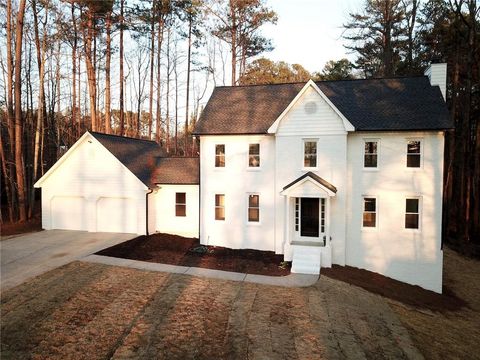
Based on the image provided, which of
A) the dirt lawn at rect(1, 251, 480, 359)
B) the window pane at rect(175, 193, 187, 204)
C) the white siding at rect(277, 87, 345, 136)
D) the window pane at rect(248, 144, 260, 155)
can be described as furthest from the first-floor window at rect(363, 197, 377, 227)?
the window pane at rect(175, 193, 187, 204)

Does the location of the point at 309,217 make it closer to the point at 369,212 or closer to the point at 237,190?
the point at 369,212

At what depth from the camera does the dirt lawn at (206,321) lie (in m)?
7.55

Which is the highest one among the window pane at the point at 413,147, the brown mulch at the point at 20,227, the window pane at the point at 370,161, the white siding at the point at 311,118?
the white siding at the point at 311,118

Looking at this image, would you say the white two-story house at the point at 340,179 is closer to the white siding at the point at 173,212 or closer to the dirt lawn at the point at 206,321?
the white siding at the point at 173,212

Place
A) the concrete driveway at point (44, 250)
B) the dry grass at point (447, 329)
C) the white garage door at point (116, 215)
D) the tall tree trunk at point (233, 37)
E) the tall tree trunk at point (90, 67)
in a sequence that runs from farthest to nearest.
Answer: the tall tree trunk at point (233, 37), the tall tree trunk at point (90, 67), the white garage door at point (116, 215), the concrete driveway at point (44, 250), the dry grass at point (447, 329)

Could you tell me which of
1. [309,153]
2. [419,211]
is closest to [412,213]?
[419,211]

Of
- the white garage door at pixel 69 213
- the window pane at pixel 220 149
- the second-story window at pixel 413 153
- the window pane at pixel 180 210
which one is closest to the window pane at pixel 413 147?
the second-story window at pixel 413 153

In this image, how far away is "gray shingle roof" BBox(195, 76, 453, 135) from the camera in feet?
49.1

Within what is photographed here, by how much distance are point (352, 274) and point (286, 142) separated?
660cm

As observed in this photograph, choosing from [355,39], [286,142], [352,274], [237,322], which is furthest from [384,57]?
[237,322]

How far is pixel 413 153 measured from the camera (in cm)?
1487

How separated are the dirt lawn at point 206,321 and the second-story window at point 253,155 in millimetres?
6893

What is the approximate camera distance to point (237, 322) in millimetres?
8750

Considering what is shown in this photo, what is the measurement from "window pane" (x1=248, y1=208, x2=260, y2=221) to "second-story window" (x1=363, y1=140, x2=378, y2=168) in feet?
18.4
